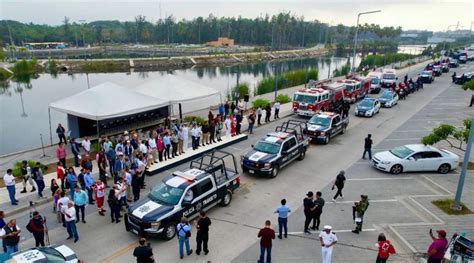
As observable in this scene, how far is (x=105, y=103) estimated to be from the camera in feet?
63.2

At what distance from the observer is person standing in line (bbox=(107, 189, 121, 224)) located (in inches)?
461

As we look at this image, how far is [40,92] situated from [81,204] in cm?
4437

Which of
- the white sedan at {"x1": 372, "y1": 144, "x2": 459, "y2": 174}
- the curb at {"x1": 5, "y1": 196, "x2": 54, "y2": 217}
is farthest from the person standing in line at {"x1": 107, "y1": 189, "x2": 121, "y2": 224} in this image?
the white sedan at {"x1": 372, "y1": 144, "x2": 459, "y2": 174}

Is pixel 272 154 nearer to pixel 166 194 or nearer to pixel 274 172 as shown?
pixel 274 172

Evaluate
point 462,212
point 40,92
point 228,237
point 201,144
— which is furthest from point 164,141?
point 40,92

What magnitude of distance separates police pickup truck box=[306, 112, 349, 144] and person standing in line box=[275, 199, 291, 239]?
10.4 m

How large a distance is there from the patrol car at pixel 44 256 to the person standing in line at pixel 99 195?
3591 mm

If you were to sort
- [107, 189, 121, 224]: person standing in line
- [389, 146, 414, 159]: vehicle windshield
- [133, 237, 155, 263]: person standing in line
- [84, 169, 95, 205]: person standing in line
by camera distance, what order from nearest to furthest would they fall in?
[133, 237, 155, 263]: person standing in line → [107, 189, 121, 224]: person standing in line → [84, 169, 95, 205]: person standing in line → [389, 146, 414, 159]: vehicle windshield

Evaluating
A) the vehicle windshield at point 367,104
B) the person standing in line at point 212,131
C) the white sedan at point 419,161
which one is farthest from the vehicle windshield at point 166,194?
the vehicle windshield at point 367,104

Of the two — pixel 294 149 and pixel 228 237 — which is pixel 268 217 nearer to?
pixel 228 237

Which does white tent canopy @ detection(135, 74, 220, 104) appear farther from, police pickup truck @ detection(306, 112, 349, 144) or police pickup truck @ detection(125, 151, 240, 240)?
police pickup truck @ detection(125, 151, 240, 240)

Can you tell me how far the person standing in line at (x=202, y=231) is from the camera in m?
9.91

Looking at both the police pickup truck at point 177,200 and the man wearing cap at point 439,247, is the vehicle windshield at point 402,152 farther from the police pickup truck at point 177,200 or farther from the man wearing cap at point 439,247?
the police pickup truck at point 177,200

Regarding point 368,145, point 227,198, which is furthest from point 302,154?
point 227,198
